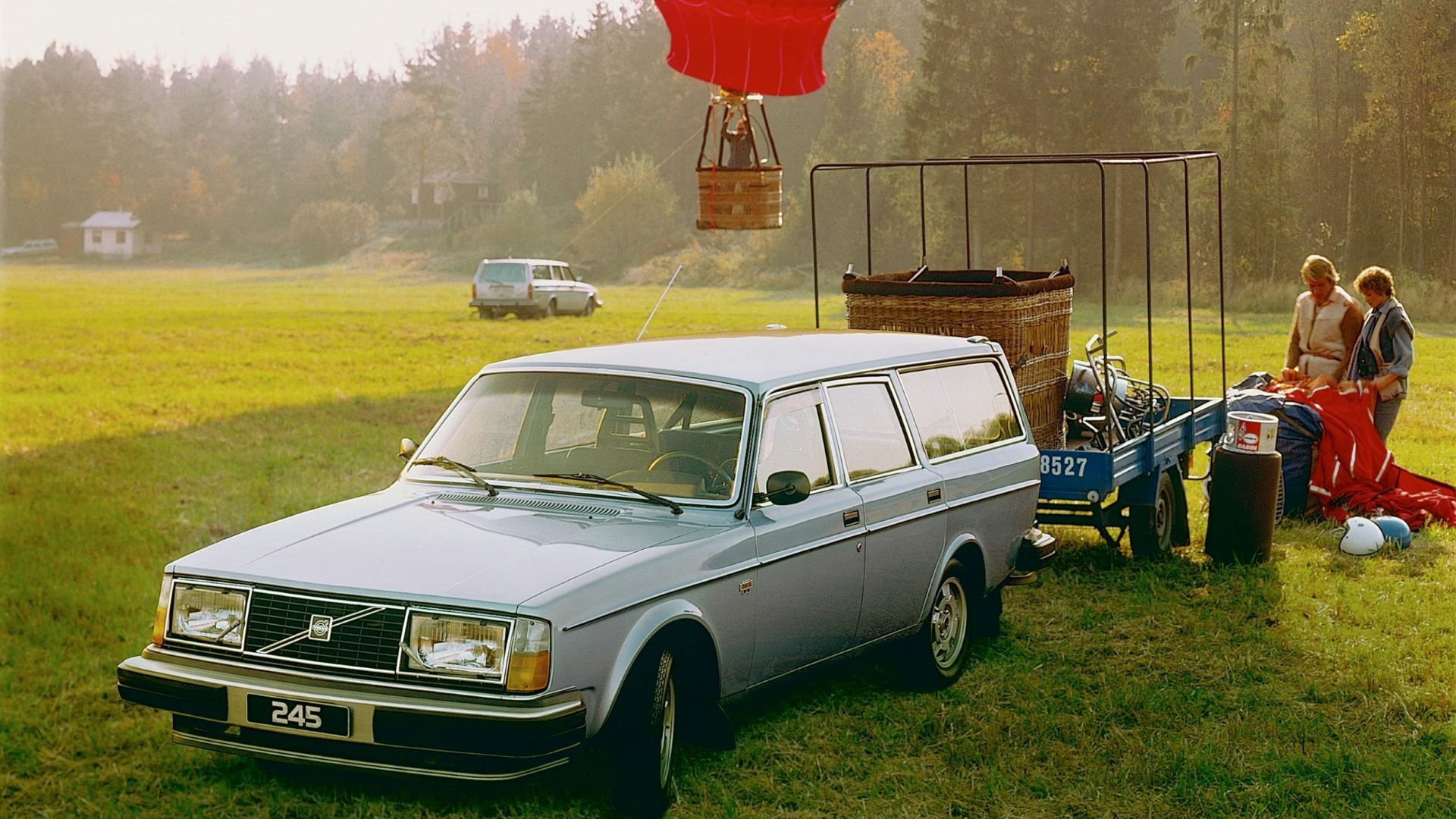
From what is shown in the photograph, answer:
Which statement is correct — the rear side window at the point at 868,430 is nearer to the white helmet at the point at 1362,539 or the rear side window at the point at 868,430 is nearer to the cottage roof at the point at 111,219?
the white helmet at the point at 1362,539

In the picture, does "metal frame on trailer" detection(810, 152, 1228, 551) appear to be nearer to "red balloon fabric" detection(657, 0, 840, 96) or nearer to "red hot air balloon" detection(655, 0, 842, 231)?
"red hot air balloon" detection(655, 0, 842, 231)

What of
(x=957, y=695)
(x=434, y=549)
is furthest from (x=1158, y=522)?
(x=434, y=549)

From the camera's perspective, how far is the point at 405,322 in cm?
4122

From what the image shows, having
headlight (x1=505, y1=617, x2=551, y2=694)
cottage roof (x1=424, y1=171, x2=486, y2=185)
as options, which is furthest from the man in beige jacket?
cottage roof (x1=424, y1=171, x2=486, y2=185)

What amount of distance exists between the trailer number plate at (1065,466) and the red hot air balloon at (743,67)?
2.79 meters

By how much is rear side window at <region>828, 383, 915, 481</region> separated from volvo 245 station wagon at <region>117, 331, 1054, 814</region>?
1 centimetres

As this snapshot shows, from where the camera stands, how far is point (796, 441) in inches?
276

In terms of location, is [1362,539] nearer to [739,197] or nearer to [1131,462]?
[1131,462]

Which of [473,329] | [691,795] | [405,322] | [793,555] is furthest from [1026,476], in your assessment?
[405,322]

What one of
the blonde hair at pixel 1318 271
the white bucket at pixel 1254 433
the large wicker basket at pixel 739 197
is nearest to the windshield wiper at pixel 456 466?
the large wicker basket at pixel 739 197

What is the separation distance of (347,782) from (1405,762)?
4.44m

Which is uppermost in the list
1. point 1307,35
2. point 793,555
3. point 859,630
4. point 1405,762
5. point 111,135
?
point 1307,35

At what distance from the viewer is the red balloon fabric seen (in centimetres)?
1220

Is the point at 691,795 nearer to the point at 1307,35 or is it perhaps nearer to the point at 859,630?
the point at 859,630
